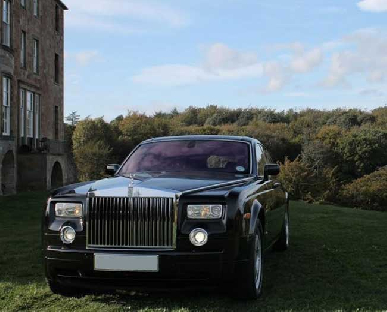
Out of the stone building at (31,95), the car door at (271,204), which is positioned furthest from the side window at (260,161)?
the stone building at (31,95)

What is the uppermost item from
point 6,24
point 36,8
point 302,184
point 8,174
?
point 36,8

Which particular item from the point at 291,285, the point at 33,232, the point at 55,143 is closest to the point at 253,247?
the point at 291,285

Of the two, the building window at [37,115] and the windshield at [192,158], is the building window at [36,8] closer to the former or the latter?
the building window at [37,115]

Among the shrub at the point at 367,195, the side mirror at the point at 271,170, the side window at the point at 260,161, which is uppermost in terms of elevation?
the side window at the point at 260,161

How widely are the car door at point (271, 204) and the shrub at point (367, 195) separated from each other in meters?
41.7

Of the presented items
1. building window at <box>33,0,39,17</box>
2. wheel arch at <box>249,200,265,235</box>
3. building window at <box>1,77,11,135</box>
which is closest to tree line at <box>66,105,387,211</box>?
building window at <box>33,0,39,17</box>

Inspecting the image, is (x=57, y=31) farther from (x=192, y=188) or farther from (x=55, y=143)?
(x=192, y=188)

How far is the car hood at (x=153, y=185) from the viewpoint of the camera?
4969 mm

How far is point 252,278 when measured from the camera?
507 cm

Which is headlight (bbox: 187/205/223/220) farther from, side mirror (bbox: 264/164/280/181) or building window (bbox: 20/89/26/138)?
building window (bbox: 20/89/26/138)

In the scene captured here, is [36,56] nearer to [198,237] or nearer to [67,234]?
[67,234]

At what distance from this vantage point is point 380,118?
9369 cm

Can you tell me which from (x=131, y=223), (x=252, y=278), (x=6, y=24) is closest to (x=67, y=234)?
(x=131, y=223)

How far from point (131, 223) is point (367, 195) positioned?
47725 millimetres
